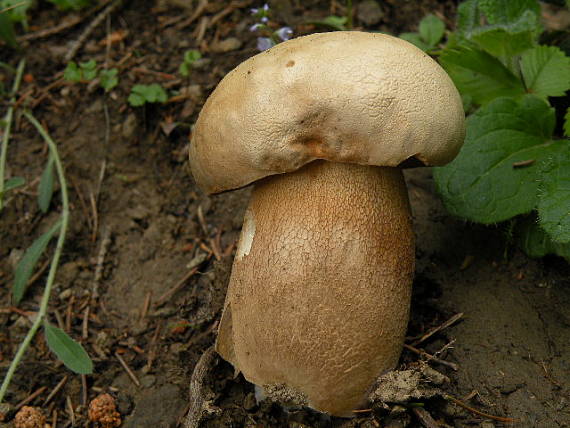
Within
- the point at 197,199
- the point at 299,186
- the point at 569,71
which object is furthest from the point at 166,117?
the point at 569,71

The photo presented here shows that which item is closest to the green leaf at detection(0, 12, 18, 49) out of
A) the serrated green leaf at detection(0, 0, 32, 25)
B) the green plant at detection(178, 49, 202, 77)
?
the serrated green leaf at detection(0, 0, 32, 25)

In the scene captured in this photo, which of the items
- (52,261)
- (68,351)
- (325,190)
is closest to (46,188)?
(52,261)

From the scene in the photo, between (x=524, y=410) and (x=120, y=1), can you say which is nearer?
(x=524, y=410)

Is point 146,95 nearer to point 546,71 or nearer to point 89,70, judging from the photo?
point 89,70

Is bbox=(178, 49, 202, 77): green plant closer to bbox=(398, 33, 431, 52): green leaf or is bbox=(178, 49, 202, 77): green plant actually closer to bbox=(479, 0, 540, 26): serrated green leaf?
bbox=(398, 33, 431, 52): green leaf

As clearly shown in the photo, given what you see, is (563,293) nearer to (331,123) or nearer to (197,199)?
(331,123)

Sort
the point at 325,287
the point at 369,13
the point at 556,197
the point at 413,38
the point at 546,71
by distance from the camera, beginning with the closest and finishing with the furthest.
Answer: the point at 325,287
the point at 556,197
the point at 546,71
the point at 413,38
the point at 369,13

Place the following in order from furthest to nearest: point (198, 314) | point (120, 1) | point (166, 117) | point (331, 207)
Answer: point (120, 1) < point (166, 117) < point (198, 314) < point (331, 207)
